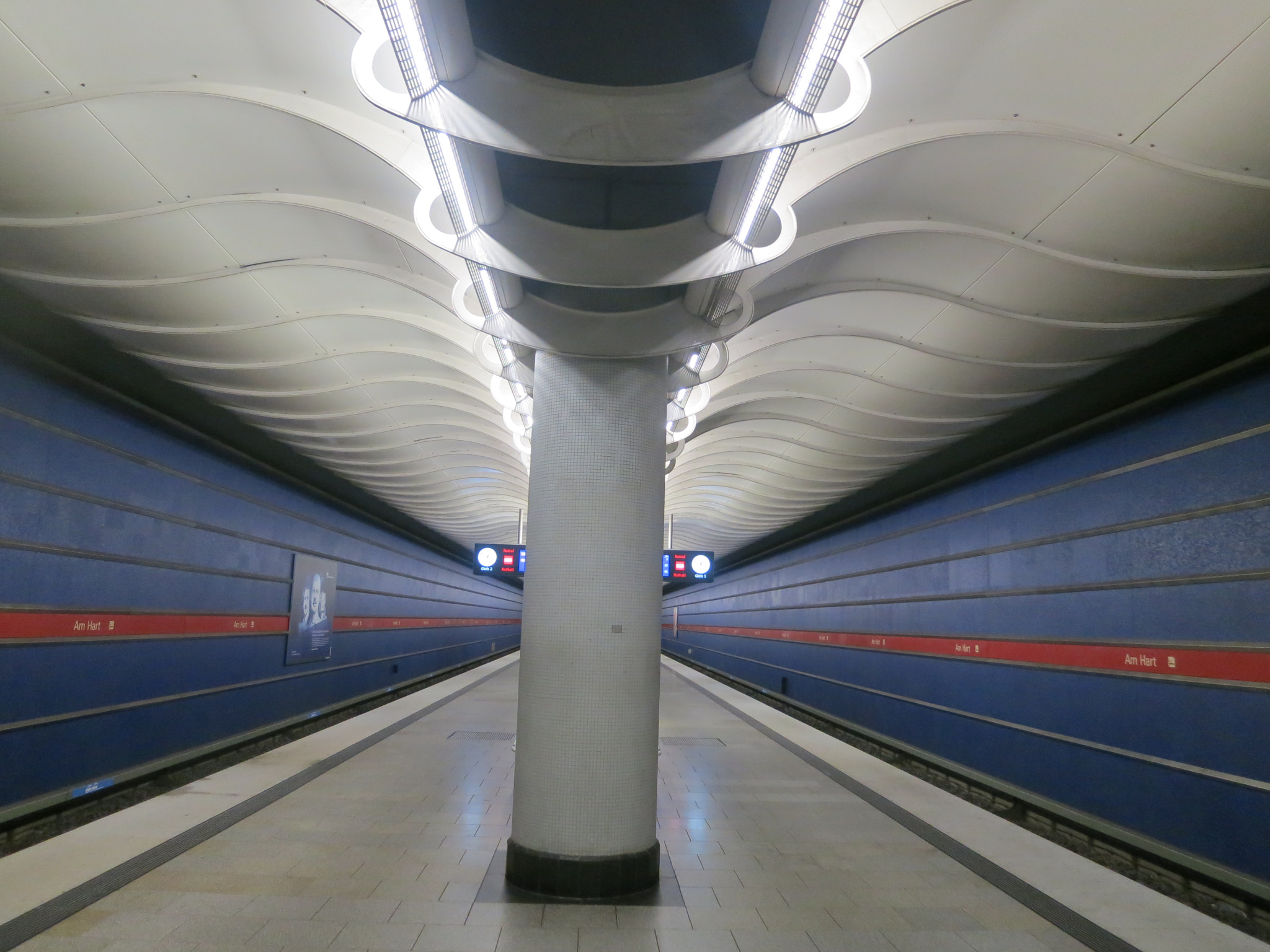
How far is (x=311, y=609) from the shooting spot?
14289mm

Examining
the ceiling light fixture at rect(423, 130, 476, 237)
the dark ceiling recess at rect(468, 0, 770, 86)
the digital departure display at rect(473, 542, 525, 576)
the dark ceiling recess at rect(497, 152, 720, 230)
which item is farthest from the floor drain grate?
the dark ceiling recess at rect(468, 0, 770, 86)

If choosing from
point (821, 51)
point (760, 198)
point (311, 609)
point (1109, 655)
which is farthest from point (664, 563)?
point (821, 51)

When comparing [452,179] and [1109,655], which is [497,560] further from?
[452,179]

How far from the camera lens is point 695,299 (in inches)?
215

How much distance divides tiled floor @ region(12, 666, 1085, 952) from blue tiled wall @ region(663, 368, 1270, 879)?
224 centimetres

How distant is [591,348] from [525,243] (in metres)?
1.05

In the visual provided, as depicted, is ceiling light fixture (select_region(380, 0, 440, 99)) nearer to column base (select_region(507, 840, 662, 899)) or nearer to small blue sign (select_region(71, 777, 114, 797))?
column base (select_region(507, 840, 662, 899))

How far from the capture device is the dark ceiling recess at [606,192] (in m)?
4.89

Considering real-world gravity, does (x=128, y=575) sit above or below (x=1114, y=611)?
above

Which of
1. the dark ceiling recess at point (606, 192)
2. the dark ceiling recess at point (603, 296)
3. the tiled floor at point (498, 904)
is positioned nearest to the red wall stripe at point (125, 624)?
the tiled floor at point (498, 904)

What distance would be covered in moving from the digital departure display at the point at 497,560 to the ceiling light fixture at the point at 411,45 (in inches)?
541

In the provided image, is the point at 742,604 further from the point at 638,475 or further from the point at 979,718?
the point at 638,475

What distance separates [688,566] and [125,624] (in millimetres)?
9798

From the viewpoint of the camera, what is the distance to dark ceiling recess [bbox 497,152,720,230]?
4.89 metres
